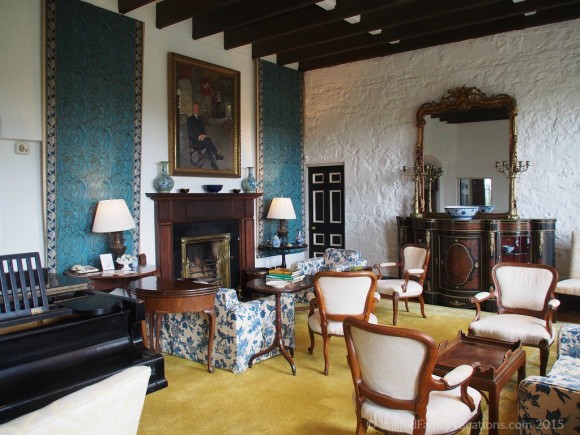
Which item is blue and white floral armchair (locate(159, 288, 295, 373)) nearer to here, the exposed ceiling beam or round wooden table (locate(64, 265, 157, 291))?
round wooden table (locate(64, 265, 157, 291))

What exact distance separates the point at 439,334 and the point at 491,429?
7.72 ft

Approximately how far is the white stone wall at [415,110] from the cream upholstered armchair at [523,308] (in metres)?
2.16

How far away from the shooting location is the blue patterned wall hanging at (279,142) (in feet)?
24.1

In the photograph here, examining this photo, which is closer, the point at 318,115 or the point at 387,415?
the point at 387,415

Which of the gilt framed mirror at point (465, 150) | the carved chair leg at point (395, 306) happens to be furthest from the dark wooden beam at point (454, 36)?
the carved chair leg at point (395, 306)

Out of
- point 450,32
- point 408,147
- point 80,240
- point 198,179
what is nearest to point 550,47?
point 450,32

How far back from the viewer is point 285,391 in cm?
369

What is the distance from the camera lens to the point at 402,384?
2.33 meters

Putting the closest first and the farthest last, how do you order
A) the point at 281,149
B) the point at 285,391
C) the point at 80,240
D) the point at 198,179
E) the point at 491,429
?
Result: the point at 491,429
the point at 285,391
the point at 80,240
the point at 198,179
the point at 281,149

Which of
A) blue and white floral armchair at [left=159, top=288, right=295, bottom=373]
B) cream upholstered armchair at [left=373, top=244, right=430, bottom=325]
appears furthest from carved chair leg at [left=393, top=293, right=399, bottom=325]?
blue and white floral armchair at [left=159, top=288, right=295, bottom=373]

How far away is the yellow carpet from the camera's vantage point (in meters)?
3.14

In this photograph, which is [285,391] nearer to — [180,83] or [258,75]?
[180,83]

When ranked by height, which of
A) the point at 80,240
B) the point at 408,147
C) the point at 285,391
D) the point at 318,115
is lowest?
the point at 285,391

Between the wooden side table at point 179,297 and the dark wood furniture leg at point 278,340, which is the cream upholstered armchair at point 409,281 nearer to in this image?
the dark wood furniture leg at point 278,340
